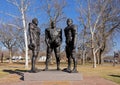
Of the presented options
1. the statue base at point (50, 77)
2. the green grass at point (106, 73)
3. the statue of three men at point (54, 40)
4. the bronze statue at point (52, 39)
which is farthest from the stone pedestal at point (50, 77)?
the green grass at point (106, 73)

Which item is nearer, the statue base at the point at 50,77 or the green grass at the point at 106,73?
the statue base at the point at 50,77

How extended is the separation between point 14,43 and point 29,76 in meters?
46.9

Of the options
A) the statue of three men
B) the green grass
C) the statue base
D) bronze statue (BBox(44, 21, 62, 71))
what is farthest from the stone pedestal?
the green grass

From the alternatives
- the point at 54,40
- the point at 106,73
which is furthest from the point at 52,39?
the point at 106,73

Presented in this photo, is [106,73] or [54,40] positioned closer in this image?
[54,40]

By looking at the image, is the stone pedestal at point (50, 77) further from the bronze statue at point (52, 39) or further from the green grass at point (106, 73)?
the green grass at point (106, 73)

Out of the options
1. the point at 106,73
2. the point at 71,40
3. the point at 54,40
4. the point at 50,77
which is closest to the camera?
the point at 50,77

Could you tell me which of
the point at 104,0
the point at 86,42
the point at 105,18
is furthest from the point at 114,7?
the point at 86,42

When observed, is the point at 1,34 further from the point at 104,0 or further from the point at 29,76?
A: the point at 29,76

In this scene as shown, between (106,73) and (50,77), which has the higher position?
(50,77)

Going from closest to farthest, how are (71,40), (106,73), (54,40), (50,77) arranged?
(50,77)
(71,40)
(54,40)
(106,73)

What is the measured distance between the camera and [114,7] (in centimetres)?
3506

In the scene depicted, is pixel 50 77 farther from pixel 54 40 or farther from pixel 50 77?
pixel 54 40

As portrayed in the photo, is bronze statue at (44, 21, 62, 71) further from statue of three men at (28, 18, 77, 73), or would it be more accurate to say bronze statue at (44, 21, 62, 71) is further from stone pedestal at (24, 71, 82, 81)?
stone pedestal at (24, 71, 82, 81)
